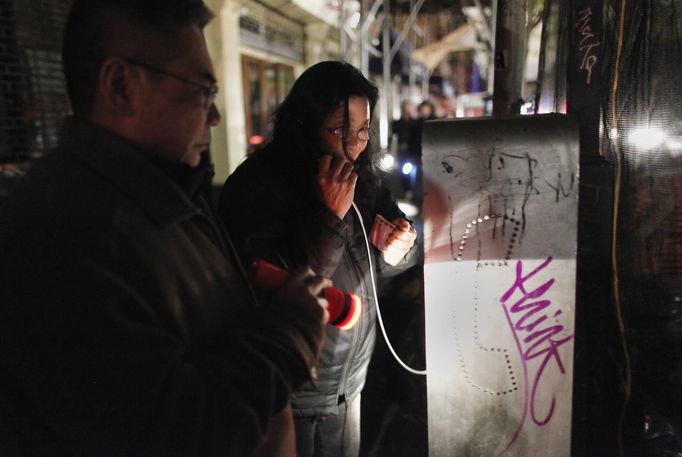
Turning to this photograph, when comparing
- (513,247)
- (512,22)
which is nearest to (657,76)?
(512,22)

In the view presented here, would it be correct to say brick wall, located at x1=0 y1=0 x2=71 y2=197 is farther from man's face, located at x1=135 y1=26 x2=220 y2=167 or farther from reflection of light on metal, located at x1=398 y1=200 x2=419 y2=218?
reflection of light on metal, located at x1=398 y1=200 x2=419 y2=218

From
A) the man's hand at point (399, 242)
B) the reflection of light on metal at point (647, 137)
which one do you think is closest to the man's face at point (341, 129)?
the man's hand at point (399, 242)

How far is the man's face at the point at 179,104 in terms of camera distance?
1.05 m

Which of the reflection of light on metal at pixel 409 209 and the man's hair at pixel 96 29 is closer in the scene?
the man's hair at pixel 96 29

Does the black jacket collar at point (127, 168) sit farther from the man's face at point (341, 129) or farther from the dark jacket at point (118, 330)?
the man's face at point (341, 129)

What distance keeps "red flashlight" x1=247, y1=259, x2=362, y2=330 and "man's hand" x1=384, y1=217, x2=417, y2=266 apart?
0.71m

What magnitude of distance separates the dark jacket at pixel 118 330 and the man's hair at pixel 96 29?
108 millimetres

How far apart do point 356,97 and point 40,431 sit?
1.51 m

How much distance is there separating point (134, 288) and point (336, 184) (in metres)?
0.93

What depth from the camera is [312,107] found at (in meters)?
1.89

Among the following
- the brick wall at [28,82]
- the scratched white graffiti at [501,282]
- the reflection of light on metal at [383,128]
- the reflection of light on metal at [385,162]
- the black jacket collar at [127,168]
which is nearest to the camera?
the black jacket collar at [127,168]

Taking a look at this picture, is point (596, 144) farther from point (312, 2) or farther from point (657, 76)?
point (312, 2)

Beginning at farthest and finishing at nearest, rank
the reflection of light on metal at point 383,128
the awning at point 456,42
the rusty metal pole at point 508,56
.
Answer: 1. the awning at point 456,42
2. the reflection of light on metal at point 383,128
3. the rusty metal pole at point 508,56

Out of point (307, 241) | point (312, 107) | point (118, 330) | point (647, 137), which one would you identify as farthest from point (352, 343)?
point (647, 137)
